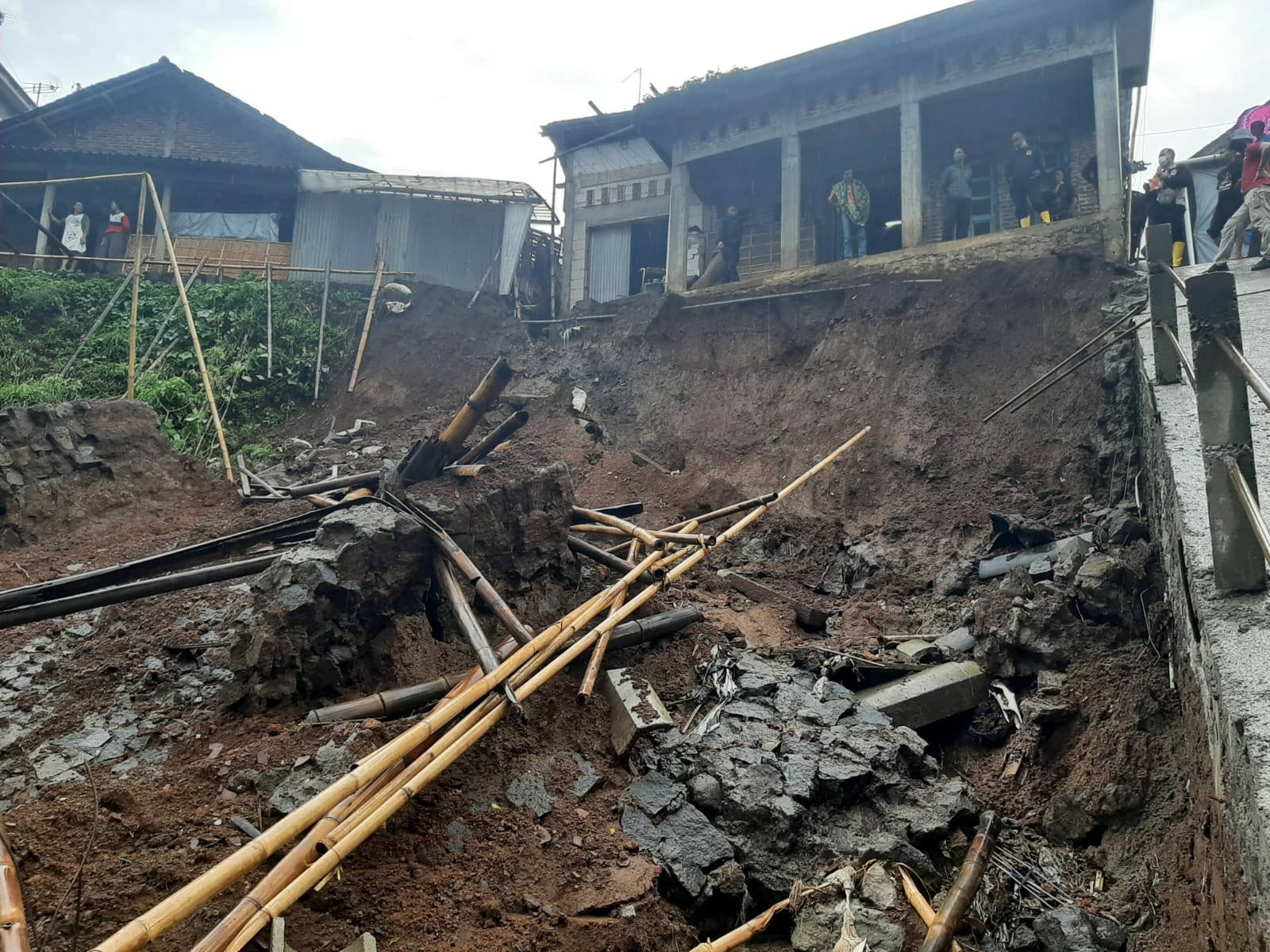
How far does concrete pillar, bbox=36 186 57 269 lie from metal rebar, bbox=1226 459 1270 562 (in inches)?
777

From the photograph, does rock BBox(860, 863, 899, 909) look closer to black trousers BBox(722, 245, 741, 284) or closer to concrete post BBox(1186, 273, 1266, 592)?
concrete post BBox(1186, 273, 1266, 592)

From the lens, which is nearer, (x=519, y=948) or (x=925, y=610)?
(x=519, y=948)

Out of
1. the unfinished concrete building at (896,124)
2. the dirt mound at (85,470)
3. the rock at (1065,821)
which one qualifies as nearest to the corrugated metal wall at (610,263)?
the unfinished concrete building at (896,124)

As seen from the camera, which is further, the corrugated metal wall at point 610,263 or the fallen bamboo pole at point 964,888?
the corrugated metal wall at point 610,263

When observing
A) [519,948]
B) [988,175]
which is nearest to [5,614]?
[519,948]

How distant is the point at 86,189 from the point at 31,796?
18.2m

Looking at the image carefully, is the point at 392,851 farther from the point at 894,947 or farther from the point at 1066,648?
the point at 1066,648

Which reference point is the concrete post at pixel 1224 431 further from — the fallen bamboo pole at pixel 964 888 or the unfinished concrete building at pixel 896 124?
the unfinished concrete building at pixel 896 124

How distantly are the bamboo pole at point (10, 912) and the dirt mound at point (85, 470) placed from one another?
541cm

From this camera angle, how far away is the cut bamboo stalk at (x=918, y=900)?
2.98 m

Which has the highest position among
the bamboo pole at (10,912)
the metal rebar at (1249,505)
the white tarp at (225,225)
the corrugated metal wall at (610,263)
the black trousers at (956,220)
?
the white tarp at (225,225)

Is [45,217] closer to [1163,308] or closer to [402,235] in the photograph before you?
[402,235]

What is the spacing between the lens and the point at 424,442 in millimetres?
4617

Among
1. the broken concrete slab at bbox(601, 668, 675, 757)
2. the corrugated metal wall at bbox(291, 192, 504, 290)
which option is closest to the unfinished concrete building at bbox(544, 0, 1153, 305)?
the corrugated metal wall at bbox(291, 192, 504, 290)
